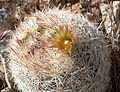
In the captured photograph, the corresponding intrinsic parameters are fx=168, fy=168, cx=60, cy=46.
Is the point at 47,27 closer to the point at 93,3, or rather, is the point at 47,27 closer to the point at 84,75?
the point at 84,75

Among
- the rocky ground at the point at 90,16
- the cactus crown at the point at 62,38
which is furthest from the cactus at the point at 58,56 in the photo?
the rocky ground at the point at 90,16

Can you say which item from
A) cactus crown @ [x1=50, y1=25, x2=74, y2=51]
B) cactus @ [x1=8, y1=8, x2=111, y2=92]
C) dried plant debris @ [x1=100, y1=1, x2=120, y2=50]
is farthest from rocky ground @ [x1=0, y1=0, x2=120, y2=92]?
cactus crown @ [x1=50, y1=25, x2=74, y2=51]

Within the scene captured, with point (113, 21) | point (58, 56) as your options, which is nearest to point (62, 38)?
point (58, 56)

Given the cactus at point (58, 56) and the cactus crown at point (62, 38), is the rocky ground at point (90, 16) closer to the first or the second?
the cactus at point (58, 56)

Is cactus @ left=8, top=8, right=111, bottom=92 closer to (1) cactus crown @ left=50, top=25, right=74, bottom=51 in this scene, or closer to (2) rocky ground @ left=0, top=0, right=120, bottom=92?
(1) cactus crown @ left=50, top=25, right=74, bottom=51

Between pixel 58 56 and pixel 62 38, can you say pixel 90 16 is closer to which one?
pixel 62 38

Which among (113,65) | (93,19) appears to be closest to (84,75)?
(113,65)

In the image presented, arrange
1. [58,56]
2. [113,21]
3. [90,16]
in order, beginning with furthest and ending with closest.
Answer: [90,16] < [113,21] < [58,56]
